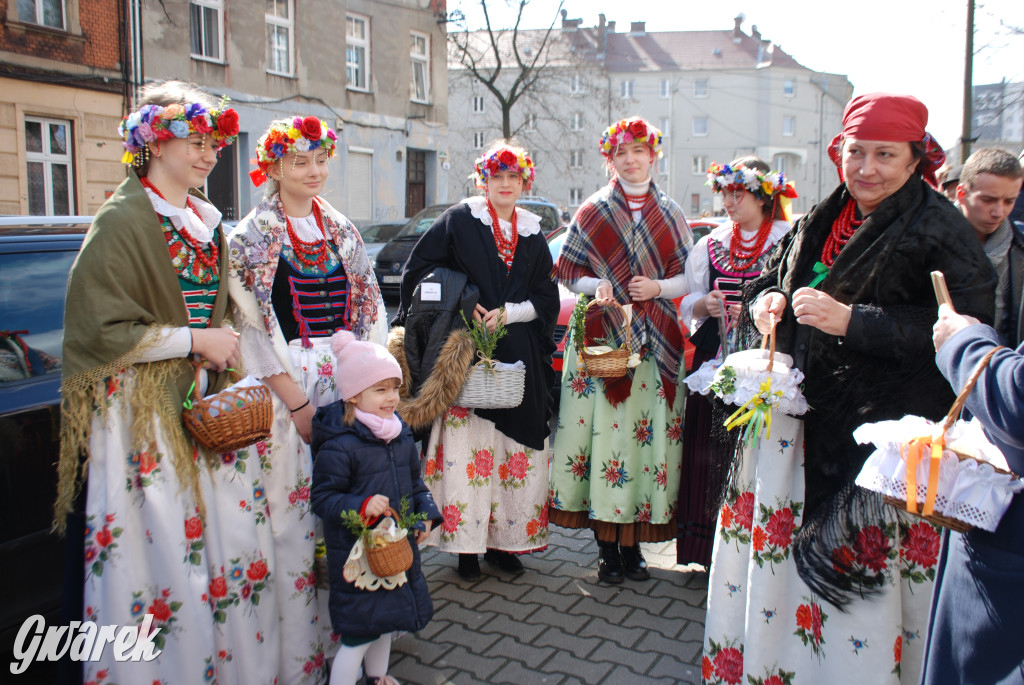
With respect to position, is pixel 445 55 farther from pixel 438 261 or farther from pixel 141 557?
pixel 141 557

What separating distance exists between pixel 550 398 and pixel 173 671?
2.27 metres

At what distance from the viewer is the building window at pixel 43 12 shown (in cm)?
1459

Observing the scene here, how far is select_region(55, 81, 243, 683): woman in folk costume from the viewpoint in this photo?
257 centimetres

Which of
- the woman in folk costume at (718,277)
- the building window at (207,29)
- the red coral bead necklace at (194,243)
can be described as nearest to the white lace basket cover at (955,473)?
the woman in folk costume at (718,277)

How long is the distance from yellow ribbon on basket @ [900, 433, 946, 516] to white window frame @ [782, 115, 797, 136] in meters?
55.5

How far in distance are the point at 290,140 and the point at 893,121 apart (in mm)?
2149

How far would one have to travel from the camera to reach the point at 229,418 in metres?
2.59

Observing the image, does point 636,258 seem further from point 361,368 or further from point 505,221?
point 361,368

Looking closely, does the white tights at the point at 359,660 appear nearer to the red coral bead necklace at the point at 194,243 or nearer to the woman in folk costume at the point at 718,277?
the red coral bead necklace at the point at 194,243

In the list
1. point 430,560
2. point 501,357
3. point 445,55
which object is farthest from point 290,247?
point 445,55

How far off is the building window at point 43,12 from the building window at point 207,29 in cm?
323

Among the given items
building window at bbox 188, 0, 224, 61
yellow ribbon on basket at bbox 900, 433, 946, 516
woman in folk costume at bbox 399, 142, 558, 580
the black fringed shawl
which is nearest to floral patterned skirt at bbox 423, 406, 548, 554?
woman in folk costume at bbox 399, 142, 558, 580

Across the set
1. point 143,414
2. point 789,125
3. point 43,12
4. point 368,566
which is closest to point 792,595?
point 368,566

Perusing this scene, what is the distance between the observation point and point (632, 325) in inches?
163
